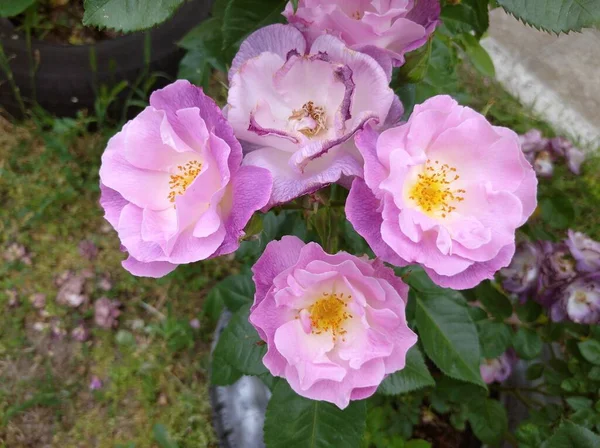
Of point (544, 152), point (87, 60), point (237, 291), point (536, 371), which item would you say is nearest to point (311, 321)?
point (237, 291)

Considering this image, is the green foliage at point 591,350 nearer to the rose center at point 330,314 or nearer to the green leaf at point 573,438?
the green leaf at point 573,438

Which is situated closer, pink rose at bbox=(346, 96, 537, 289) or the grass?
pink rose at bbox=(346, 96, 537, 289)

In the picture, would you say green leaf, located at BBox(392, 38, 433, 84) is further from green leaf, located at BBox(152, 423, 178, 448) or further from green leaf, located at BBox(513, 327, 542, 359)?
green leaf, located at BBox(152, 423, 178, 448)

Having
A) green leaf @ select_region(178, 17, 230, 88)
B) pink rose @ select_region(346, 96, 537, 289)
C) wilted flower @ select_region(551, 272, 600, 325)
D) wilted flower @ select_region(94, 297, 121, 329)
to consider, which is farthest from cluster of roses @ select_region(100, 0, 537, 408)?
wilted flower @ select_region(94, 297, 121, 329)

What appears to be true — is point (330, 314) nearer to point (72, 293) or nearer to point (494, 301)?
point (494, 301)

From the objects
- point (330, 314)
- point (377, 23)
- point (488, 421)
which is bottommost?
point (488, 421)

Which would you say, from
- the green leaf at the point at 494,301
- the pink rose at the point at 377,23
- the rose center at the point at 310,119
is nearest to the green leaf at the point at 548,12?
the pink rose at the point at 377,23

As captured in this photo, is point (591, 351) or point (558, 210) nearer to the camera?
point (591, 351)
